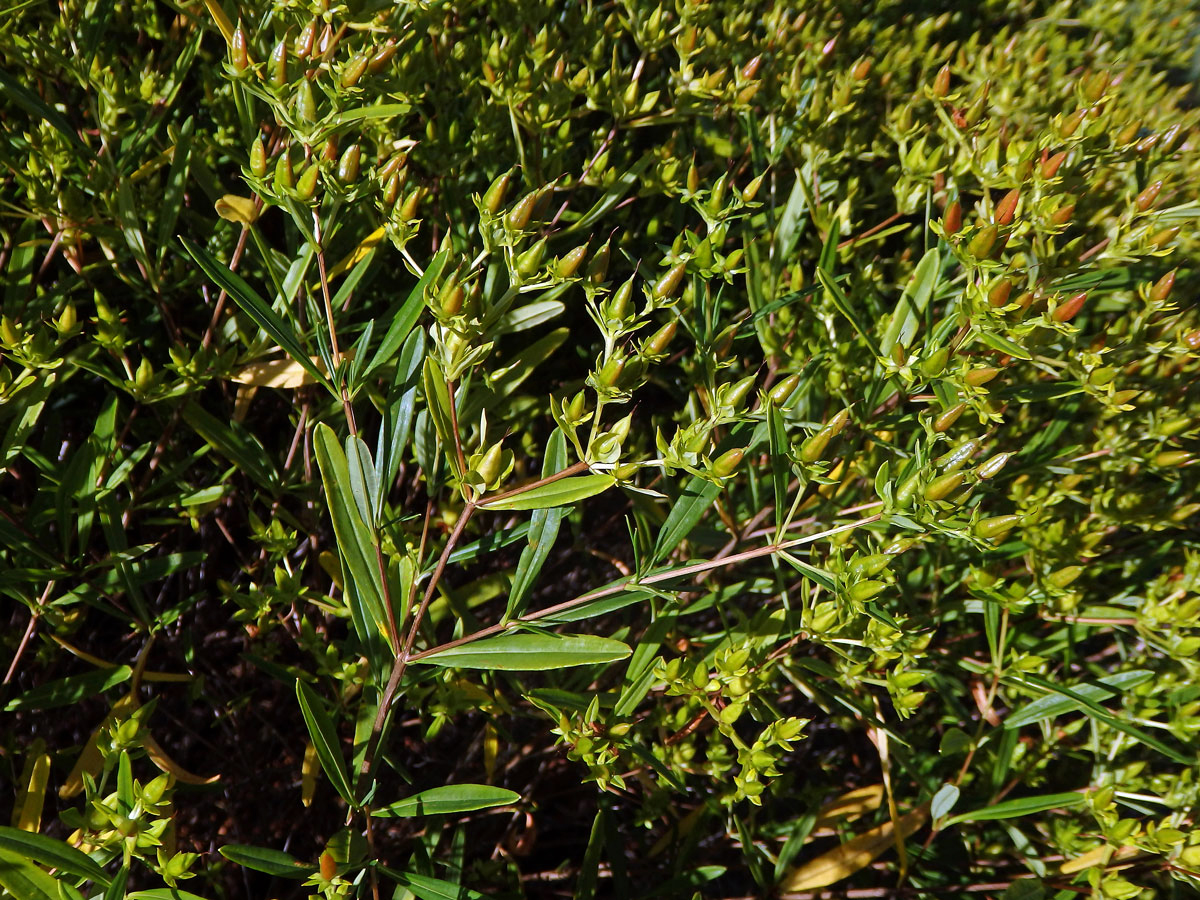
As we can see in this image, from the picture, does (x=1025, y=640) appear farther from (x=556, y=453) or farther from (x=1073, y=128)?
(x=556, y=453)

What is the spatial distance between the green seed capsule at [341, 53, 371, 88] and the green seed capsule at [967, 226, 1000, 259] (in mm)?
722

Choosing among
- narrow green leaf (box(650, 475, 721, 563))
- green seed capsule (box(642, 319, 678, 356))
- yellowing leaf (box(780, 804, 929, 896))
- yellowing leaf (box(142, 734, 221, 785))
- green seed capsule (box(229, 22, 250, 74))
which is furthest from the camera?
yellowing leaf (box(780, 804, 929, 896))

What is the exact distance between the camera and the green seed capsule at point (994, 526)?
92 centimetres

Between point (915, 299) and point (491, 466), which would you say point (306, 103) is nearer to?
point (491, 466)

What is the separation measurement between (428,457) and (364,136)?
1.80ft

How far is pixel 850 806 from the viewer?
1.52 meters

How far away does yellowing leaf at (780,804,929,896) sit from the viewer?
1.41 m

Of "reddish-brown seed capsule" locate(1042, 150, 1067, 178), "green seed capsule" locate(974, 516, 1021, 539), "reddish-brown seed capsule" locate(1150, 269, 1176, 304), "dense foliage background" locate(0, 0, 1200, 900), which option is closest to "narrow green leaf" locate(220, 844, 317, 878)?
"dense foliage background" locate(0, 0, 1200, 900)

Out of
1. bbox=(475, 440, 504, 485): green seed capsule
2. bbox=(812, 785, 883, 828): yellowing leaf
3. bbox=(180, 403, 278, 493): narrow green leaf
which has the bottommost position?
bbox=(812, 785, 883, 828): yellowing leaf

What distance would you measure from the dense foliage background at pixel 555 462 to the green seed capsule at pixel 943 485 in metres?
0.01

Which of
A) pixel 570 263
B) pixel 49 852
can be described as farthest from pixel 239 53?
pixel 49 852

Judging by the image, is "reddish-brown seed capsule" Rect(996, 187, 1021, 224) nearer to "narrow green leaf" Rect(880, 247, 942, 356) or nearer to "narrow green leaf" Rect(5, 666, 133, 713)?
"narrow green leaf" Rect(880, 247, 942, 356)

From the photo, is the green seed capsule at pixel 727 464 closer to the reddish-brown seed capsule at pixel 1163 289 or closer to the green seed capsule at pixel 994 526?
the green seed capsule at pixel 994 526

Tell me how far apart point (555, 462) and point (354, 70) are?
49 centimetres
